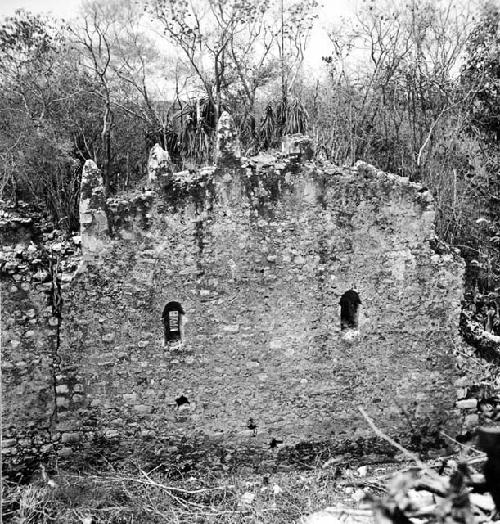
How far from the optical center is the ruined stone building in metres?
8.86

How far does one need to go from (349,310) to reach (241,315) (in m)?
1.81

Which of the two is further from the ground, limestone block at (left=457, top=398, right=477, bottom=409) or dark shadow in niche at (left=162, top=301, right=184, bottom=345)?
dark shadow in niche at (left=162, top=301, right=184, bottom=345)

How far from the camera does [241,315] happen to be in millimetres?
9344

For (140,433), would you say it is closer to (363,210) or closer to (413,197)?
(363,210)

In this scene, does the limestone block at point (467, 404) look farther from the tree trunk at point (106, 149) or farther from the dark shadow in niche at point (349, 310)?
the tree trunk at point (106, 149)

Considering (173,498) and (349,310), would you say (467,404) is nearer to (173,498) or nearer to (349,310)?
(349,310)

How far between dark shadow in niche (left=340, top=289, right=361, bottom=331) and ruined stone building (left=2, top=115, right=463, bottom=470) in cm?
3

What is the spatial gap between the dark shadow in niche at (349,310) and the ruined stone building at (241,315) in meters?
0.03

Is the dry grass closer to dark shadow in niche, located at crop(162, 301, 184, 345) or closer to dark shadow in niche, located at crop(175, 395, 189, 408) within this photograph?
dark shadow in niche, located at crop(175, 395, 189, 408)

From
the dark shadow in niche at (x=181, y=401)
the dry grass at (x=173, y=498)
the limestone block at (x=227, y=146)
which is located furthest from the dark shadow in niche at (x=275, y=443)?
the limestone block at (x=227, y=146)

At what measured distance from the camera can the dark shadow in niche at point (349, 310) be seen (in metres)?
9.74

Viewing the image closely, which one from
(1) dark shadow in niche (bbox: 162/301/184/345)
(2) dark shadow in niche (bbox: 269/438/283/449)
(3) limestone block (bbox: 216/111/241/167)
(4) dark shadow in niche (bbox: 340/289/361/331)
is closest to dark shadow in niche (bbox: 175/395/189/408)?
(1) dark shadow in niche (bbox: 162/301/184/345)

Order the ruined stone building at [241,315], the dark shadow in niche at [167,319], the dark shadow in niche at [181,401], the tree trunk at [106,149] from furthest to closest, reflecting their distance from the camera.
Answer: the tree trunk at [106,149] → the dark shadow in niche at [181,401] → the dark shadow in niche at [167,319] → the ruined stone building at [241,315]

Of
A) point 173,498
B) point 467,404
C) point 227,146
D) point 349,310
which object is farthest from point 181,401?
point 467,404
